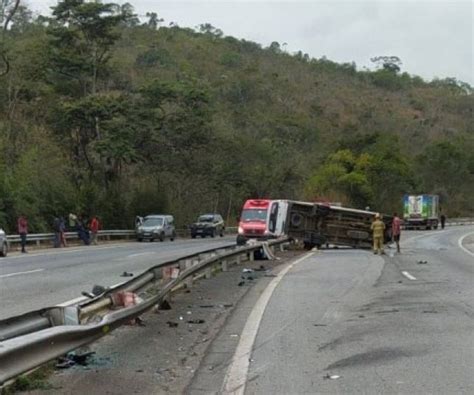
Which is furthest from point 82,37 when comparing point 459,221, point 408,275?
point 459,221

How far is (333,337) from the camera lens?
10.7 meters

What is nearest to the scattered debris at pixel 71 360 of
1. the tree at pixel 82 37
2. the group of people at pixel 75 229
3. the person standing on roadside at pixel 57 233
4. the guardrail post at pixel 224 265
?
the guardrail post at pixel 224 265

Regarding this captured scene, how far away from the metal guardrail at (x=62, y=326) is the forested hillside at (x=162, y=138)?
31705 millimetres

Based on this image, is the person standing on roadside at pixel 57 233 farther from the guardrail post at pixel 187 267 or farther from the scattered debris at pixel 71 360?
the scattered debris at pixel 71 360

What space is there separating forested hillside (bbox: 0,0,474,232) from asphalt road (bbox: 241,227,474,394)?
2912 cm

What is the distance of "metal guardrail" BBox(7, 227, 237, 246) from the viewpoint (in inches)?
1568

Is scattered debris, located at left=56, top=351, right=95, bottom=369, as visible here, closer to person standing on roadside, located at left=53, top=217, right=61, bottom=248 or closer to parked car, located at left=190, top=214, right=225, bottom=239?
person standing on roadside, located at left=53, top=217, right=61, bottom=248

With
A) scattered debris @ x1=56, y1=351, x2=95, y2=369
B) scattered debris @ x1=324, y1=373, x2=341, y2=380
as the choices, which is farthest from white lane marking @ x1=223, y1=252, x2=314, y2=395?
scattered debris @ x1=56, y1=351, x2=95, y2=369

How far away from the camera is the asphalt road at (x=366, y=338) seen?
798 cm

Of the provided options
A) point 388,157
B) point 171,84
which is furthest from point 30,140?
point 388,157

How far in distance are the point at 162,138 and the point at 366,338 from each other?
4678 cm

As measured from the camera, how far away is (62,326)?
7758 mm

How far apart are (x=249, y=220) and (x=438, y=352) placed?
33.6 meters

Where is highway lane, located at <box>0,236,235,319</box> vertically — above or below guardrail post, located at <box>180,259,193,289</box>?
below
